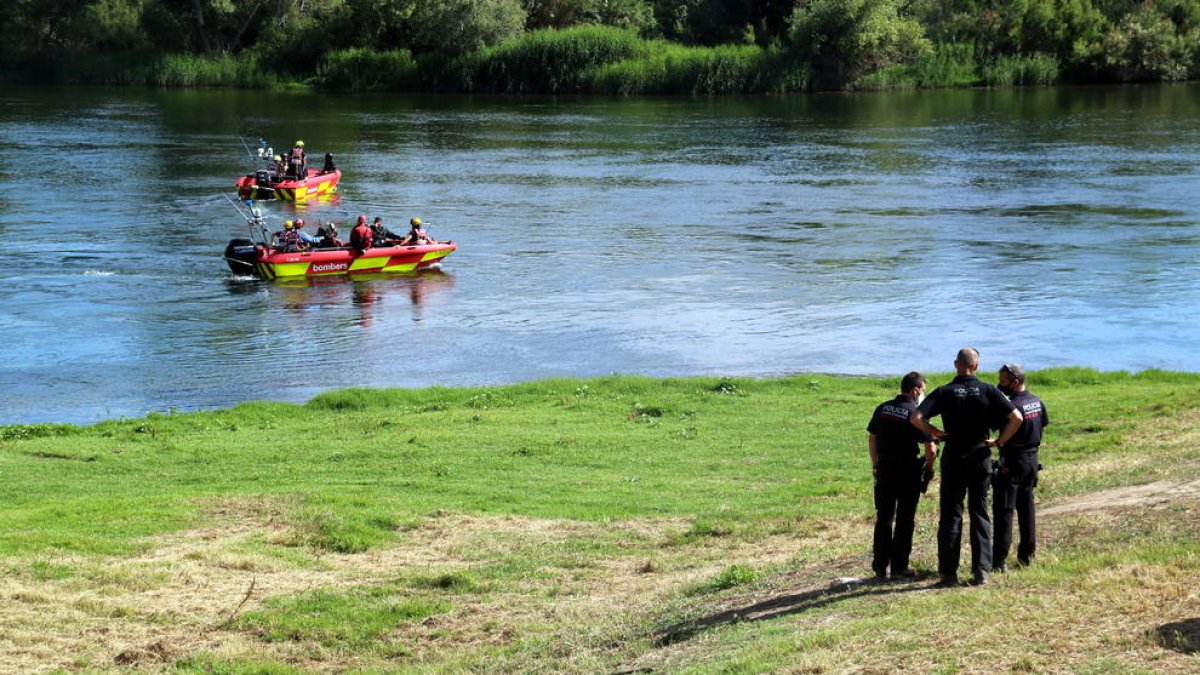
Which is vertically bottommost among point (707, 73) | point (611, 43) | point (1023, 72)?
point (1023, 72)

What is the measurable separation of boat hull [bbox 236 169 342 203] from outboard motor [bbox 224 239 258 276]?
11.6m

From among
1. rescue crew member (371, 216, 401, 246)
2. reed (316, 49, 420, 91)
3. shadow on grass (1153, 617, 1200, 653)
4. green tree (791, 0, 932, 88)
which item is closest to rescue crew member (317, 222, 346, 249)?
rescue crew member (371, 216, 401, 246)

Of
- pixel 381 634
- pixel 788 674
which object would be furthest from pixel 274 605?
pixel 788 674

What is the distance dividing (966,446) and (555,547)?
529 cm

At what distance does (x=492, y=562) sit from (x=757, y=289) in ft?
79.2

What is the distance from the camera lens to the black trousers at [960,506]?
477 inches

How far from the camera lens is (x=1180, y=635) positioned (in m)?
9.95

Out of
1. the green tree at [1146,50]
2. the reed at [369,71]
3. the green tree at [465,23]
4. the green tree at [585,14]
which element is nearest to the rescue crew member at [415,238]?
the green tree at [465,23]

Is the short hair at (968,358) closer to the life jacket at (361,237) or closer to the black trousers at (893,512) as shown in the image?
the black trousers at (893,512)

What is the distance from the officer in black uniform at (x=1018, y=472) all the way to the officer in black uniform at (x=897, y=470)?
65cm

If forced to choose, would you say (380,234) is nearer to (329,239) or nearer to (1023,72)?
(329,239)

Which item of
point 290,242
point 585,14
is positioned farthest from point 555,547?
point 585,14

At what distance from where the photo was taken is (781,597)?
12.8 metres

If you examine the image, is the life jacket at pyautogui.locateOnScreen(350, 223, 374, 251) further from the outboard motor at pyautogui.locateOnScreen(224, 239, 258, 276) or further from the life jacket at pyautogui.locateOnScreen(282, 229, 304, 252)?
the outboard motor at pyautogui.locateOnScreen(224, 239, 258, 276)
